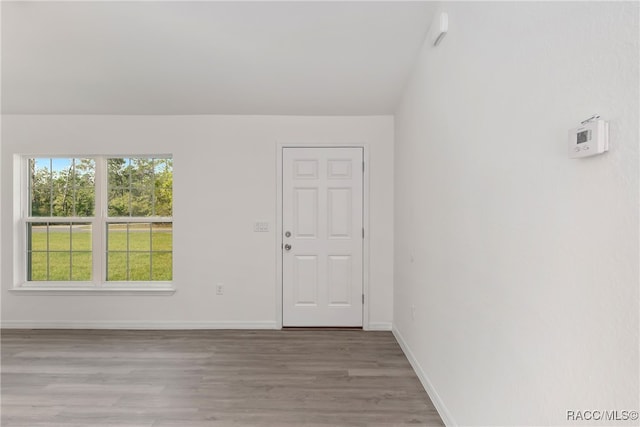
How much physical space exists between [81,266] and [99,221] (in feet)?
1.86

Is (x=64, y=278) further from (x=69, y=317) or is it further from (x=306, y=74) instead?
(x=306, y=74)

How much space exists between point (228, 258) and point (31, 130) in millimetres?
2568

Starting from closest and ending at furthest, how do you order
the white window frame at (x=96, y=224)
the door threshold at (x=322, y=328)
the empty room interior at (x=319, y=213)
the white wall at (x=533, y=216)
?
the white wall at (x=533, y=216)
the empty room interior at (x=319, y=213)
the door threshold at (x=322, y=328)
the white window frame at (x=96, y=224)

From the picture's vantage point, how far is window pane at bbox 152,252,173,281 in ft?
13.3

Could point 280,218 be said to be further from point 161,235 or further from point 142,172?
point 142,172

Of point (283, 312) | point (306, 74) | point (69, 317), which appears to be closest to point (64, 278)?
point (69, 317)

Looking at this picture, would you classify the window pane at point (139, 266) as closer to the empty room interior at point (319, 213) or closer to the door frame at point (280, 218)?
the empty room interior at point (319, 213)

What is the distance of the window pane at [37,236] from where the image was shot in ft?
13.3

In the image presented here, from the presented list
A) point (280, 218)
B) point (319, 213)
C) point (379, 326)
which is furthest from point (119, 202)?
point (379, 326)

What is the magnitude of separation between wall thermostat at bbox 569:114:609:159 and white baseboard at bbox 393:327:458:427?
1.64 meters

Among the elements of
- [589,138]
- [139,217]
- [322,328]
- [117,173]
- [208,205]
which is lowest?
[322,328]

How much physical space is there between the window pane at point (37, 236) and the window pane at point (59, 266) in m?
→ 0.15

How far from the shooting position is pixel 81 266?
13.3 ft

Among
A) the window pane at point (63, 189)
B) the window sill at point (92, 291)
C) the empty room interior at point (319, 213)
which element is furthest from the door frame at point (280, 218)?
the window pane at point (63, 189)
